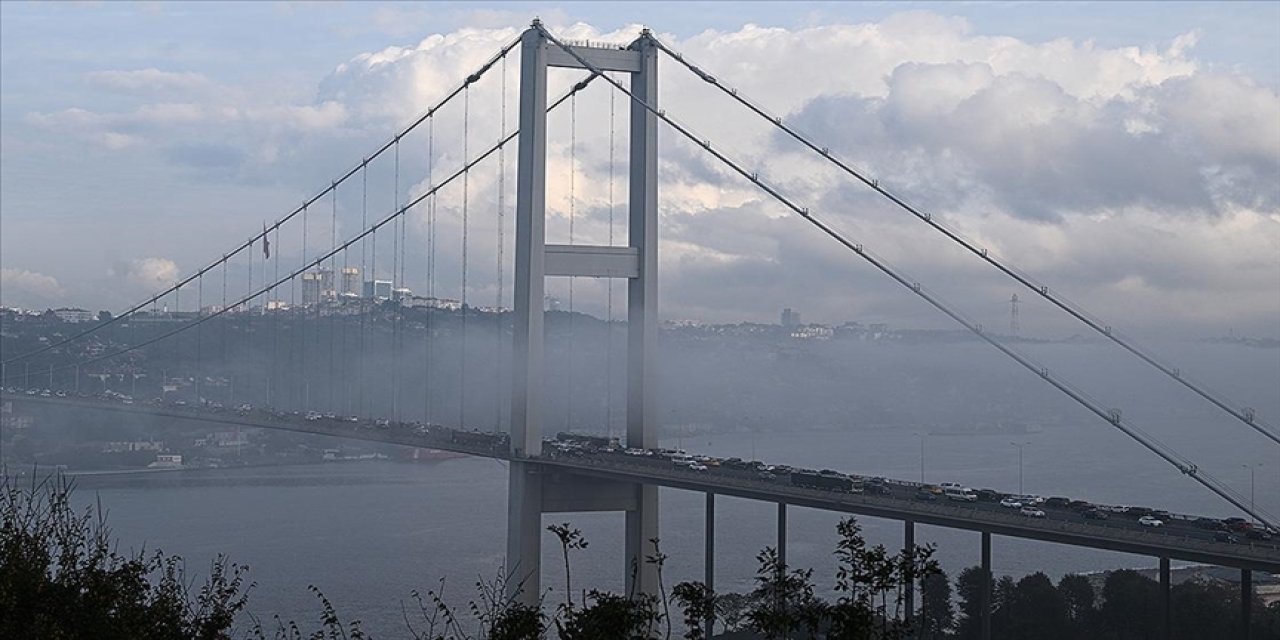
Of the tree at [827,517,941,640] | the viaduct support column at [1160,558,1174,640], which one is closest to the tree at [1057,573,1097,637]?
the viaduct support column at [1160,558,1174,640]

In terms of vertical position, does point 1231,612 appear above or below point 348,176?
below

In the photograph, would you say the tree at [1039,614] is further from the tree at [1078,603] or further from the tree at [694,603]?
the tree at [694,603]

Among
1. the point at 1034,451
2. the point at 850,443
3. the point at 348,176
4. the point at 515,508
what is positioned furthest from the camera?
the point at 850,443

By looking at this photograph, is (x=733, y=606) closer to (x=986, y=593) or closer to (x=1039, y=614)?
(x=1039, y=614)

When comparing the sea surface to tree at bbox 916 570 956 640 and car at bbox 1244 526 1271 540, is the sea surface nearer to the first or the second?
tree at bbox 916 570 956 640

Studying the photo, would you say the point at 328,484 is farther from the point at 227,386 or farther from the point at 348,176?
the point at 348,176

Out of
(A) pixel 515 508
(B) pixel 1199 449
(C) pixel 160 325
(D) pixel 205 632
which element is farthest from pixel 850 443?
(D) pixel 205 632

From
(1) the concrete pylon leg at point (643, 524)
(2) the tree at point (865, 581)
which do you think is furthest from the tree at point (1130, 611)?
(2) the tree at point (865, 581)
